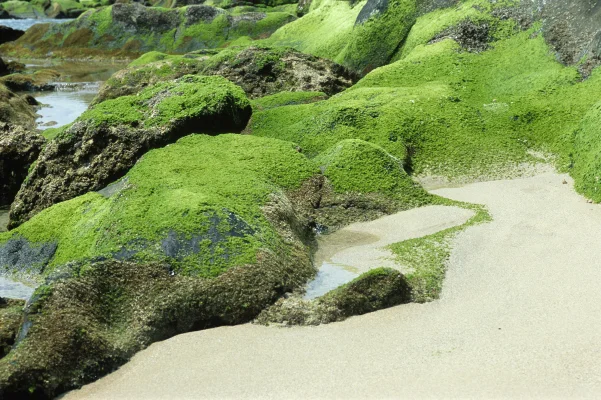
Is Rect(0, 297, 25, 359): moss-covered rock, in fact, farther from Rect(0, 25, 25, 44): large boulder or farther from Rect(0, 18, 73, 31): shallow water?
Rect(0, 18, 73, 31): shallow water

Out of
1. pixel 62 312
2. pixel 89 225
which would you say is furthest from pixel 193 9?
pixel 62 312

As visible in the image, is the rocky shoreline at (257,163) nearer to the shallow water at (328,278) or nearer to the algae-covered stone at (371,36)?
the algae-covered stone at (371,36)

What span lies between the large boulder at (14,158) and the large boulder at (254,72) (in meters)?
6.00

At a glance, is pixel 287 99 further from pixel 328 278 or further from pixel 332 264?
pixel 328 278

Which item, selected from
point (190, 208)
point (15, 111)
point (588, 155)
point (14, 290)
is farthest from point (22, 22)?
point (190, 208)

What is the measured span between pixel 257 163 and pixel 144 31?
53580 millimetres

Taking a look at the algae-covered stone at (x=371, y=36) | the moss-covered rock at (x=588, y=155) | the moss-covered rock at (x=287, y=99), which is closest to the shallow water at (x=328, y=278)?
the moss-covered rock at (x=588, y=155)

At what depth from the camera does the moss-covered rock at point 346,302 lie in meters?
10.1

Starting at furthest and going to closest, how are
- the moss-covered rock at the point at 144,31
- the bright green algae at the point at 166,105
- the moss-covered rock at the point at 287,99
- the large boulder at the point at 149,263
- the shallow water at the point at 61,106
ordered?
the moss-covered rock at the point at 144,31, the shallow water at the point at 61,106, the moss-covered rock at the point at 287,99, the bright green algae at the point at 166,105, the large boulder at the point at 149,263

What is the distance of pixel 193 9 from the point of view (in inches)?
2488

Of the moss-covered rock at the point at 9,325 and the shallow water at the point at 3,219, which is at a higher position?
the moss-covered rock at the point at 9,325

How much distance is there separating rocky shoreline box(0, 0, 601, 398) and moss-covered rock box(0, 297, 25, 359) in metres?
0.04

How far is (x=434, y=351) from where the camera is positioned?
8.88 m

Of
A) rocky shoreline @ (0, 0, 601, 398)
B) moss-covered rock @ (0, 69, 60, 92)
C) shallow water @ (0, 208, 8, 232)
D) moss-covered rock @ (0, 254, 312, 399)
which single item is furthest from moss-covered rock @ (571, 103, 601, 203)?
moss-covered rock @ (0, 69, 60, 92)
